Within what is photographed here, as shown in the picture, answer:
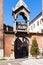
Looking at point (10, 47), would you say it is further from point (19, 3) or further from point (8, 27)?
point (8, 27)

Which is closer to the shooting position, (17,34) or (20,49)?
(17,34)

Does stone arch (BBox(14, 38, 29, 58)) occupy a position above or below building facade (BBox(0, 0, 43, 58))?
below

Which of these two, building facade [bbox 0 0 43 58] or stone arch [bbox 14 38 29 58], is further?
stone arch [bbox 14 38 29 58]

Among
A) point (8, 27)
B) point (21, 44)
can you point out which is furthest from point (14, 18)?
point (21, 44)

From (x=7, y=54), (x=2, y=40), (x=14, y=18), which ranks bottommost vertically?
(x=7, y=54)

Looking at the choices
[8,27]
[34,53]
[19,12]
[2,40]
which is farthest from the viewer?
[8,27]

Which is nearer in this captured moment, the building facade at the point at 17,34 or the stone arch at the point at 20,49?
the building facade at the point at 17,34

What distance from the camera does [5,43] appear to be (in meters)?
40.6

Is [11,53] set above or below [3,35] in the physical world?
below

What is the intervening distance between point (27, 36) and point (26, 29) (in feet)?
4.63

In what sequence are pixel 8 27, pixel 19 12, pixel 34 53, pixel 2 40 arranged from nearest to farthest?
pixel 34 53 → pixel 2 40 → pixel 19 12 → pixel 8 27

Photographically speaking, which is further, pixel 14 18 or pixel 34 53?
pixel 14 18

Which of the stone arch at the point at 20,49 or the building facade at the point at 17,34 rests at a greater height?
the building facade at the point at 17,34

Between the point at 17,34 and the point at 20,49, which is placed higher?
the point at 17,34
